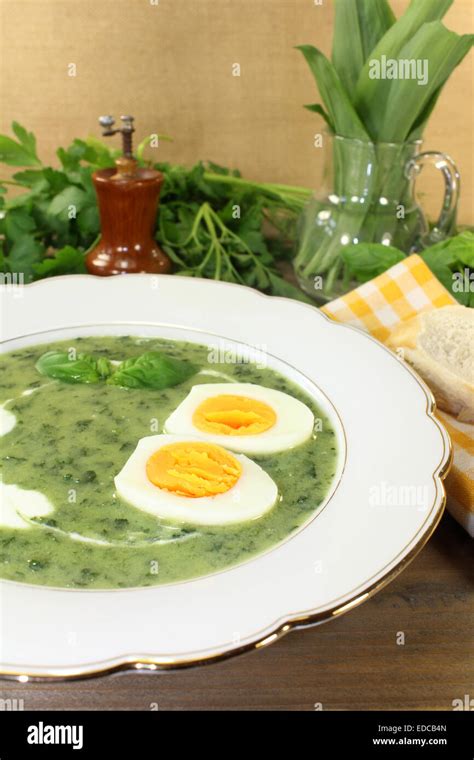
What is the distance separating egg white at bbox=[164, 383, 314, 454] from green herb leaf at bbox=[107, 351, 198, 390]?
9cm

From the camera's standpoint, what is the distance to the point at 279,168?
3.68 m

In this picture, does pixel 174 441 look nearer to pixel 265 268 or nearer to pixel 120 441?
pixel 120 441

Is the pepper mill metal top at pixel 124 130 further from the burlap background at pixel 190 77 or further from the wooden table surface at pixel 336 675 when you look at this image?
the wooden table surface at pixel 336 675

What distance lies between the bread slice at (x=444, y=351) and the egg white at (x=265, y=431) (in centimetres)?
38

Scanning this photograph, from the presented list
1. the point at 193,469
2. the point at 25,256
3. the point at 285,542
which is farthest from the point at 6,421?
the point at 25,256

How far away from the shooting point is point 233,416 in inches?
78.6

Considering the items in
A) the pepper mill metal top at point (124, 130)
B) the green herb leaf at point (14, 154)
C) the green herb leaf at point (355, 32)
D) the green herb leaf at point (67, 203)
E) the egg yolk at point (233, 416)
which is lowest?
the egg yolk at point (233, 416)

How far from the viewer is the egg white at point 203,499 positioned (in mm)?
1684

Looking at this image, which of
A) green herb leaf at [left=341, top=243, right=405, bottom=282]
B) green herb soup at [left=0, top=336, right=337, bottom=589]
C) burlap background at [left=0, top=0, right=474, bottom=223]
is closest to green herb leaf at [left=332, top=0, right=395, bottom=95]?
green herb leaf at [left=341, top=243, right=405, bottom=282]

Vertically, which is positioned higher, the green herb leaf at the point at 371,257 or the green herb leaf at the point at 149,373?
the green herb leaf at the point at 371,257

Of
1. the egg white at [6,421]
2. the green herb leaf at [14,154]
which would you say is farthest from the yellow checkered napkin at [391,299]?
the green herb leaf at [14,154]

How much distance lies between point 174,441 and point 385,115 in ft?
4.62

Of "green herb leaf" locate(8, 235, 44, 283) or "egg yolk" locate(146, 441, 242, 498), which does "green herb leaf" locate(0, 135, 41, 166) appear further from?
"egg yolk" locate(146, 441, 242, 498)

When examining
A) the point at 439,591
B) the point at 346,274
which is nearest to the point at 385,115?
the point at 346,274
